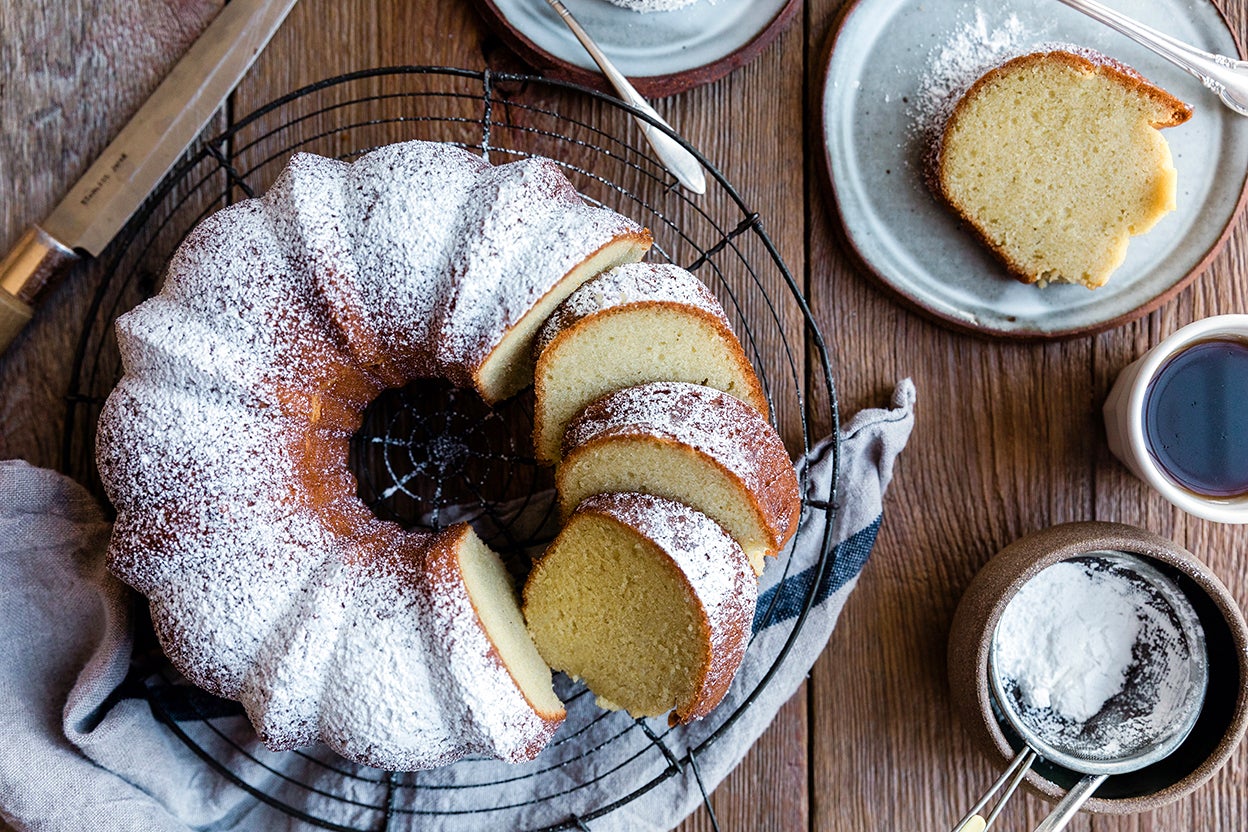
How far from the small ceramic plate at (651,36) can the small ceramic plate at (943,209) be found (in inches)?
7.6

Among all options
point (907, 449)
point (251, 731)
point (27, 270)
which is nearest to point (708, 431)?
point (907, 449)

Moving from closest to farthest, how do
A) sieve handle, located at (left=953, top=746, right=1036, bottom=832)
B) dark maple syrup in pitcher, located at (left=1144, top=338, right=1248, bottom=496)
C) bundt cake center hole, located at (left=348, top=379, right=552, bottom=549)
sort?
sieve handle, located at (left=953, top=746, right=1036, bottom=832), dark maple syrup in pitcher, located at (left=1144, top=338, right=1248, bottom=496), bundt cake center hole, located at (left=348, top=379, right=552, bottom=549)

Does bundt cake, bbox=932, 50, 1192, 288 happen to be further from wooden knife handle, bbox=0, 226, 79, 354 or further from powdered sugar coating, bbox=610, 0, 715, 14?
wooden knife handle, bbox=0, 226, 79, 354

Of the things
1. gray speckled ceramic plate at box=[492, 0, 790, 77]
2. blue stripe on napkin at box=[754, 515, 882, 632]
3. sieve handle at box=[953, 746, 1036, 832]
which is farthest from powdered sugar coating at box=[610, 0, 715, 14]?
sieve handle at box=[953, 746, 1036, 832]

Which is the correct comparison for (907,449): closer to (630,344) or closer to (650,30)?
(630,344)

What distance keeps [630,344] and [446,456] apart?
0.47m

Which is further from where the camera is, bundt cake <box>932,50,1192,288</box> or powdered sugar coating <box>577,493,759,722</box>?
bundt cake <box>932,50,1192,288</box>

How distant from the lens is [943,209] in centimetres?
191

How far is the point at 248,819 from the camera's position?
5.79ft

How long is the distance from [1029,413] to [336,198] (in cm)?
136

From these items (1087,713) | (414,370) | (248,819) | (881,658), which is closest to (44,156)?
(414,370)

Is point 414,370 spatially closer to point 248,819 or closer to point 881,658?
point 248,819

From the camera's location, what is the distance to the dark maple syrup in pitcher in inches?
68.7

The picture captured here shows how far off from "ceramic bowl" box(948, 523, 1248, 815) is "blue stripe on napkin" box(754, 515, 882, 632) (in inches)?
8.6
